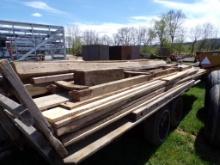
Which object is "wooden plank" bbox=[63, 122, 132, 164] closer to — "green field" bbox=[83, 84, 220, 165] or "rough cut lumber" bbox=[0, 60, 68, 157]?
"rough cut lumber" bbox=[0, 60, 68, 157]

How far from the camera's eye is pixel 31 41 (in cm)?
1132

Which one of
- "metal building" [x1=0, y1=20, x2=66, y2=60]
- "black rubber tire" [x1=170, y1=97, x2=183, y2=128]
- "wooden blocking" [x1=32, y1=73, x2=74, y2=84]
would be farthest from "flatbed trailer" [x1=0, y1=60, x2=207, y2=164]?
"metal building" [x1=0, y1=20, x2=66, y2=60]

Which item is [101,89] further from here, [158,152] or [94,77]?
[158,152]

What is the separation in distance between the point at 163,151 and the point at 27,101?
2.71 meters

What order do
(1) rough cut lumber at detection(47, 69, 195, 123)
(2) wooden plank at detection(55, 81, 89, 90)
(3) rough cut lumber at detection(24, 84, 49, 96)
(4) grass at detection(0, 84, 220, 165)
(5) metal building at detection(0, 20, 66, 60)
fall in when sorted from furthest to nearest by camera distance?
(5) metal building at detection(0, 20, 66, 60), (4) grass at detection(0, 84, 220, 165), (3) rough cut lumber at detection(24, 84, 49, 96), (2) wooden plank at detection(55, 81, 89, 90), (1) rough cut lumber at detection(47, 69, 195, 123)

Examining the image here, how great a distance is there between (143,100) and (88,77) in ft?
2.80

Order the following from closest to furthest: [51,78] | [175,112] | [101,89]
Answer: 1. [101,89]
2. [51,78]
3. [175,112]

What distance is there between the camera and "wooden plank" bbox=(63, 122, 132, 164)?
5.92 feet

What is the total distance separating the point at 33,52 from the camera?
1095 cm

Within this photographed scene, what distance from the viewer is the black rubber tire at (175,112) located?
439 centimetres

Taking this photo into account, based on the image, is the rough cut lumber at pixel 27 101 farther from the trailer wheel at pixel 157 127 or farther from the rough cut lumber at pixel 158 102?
the trailer wheel at pixel 157 127

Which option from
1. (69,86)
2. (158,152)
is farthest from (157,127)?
(69,86)

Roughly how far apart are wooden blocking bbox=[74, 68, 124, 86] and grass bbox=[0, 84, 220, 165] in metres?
1.15

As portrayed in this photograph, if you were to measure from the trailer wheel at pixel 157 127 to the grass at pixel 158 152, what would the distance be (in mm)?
133
